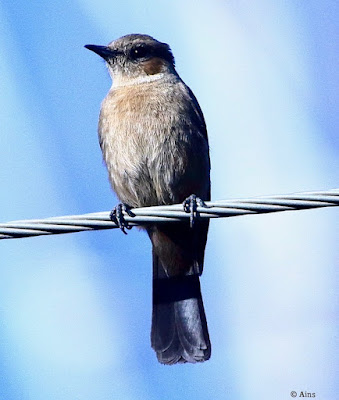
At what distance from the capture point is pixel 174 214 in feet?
12.9

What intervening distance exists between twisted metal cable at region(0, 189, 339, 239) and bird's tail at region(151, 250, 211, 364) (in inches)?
83.5

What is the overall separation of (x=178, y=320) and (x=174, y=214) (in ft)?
7.61

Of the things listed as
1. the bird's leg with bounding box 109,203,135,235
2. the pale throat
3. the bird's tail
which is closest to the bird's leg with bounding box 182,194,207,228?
the bird's leg with bounding box 109,203,135,235

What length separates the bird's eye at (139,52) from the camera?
7.17 metres

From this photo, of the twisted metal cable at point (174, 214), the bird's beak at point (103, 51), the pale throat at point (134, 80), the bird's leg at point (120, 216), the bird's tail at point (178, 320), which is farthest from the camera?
the bird's beak at point (103, 51)

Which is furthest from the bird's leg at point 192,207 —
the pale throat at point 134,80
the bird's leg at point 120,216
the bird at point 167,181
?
the pale throat at point 134,80

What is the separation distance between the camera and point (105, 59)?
7.15 metres

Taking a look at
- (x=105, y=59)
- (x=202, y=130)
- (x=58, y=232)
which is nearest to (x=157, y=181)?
(x=202, y=130)

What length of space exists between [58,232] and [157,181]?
7.38 feet

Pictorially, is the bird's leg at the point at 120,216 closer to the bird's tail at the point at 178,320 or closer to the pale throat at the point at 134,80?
the bird's tail at the point at 178,320

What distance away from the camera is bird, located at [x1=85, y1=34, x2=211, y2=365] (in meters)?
6.00

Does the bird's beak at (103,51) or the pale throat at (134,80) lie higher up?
the bird's beak at (103,51)

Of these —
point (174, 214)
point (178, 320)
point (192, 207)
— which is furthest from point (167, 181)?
point (174, 214)

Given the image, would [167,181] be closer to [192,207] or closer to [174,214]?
[192,207]
